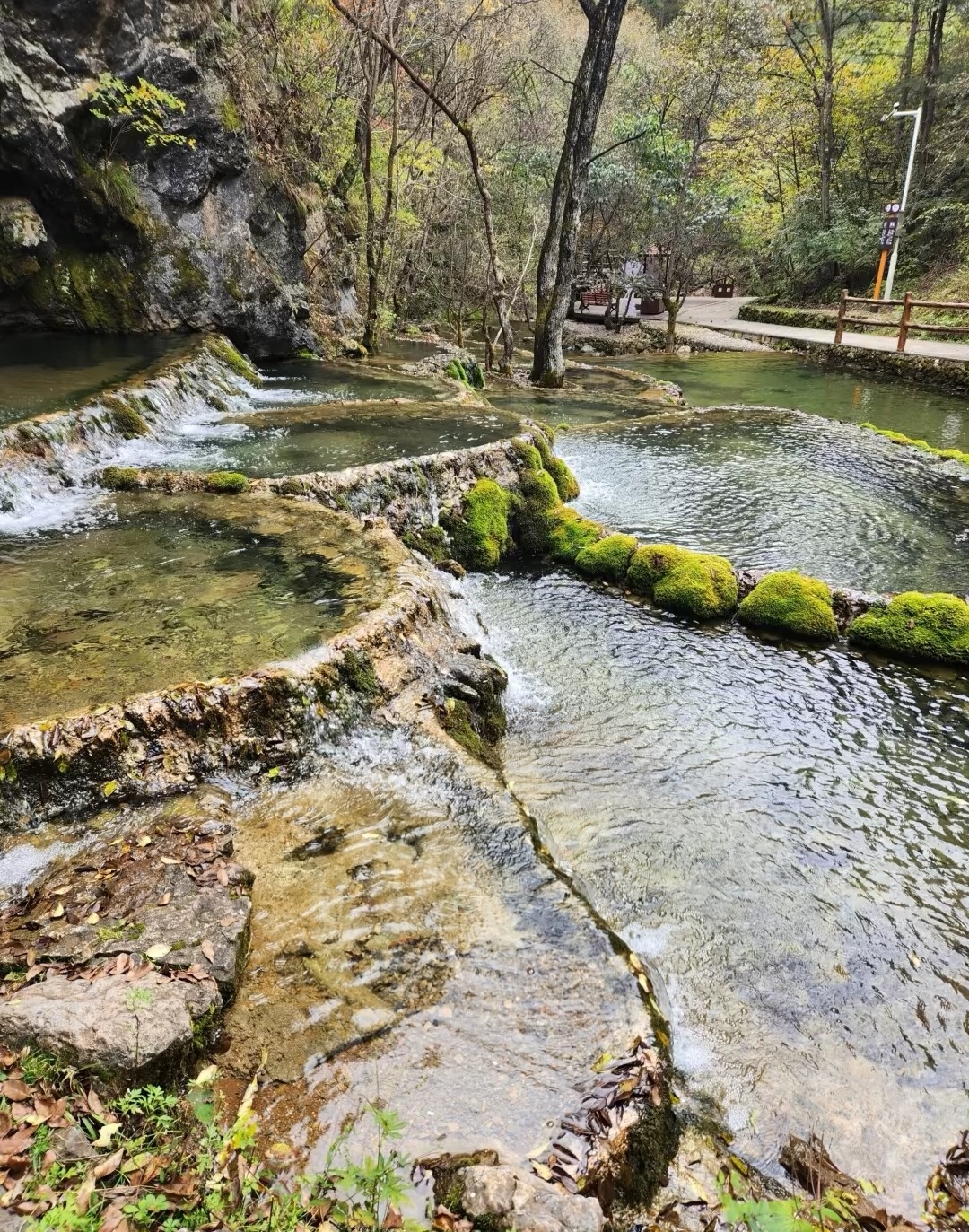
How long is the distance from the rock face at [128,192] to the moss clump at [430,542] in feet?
29.8

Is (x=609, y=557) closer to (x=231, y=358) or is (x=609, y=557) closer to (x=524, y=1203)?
(x=524, y=1203)

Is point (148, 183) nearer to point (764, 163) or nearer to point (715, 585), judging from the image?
point (715, 585)

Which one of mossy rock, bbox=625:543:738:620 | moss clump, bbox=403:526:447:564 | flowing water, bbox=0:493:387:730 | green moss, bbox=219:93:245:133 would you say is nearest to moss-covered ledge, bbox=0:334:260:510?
flowing water, bbox=0:493:387:730

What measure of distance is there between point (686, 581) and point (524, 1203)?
604 centimetres

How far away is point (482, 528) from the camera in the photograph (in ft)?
28.8

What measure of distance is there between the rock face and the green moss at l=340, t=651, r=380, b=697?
11.6 m

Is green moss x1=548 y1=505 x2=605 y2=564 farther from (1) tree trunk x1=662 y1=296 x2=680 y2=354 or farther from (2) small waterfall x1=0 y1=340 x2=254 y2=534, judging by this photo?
(1) tree trunk x1=662 y1=296 x2=680 y2=354

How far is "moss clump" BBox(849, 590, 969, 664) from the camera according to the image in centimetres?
660

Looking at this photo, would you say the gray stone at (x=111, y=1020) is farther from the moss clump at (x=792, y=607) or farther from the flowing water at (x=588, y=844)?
the moss clump at (x=792, y=607)

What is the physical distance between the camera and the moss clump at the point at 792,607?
7.04m

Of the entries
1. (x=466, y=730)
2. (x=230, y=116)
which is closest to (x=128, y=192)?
(x=230, y=116)

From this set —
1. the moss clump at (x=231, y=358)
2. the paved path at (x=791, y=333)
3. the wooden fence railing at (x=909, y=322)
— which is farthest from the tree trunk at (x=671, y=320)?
the moss clump at (x=231, y=358)

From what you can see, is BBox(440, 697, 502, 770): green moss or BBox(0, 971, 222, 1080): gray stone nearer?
BBox(0, 971, 222, 1080): gray stone

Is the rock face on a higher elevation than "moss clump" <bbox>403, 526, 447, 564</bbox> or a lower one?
higher
